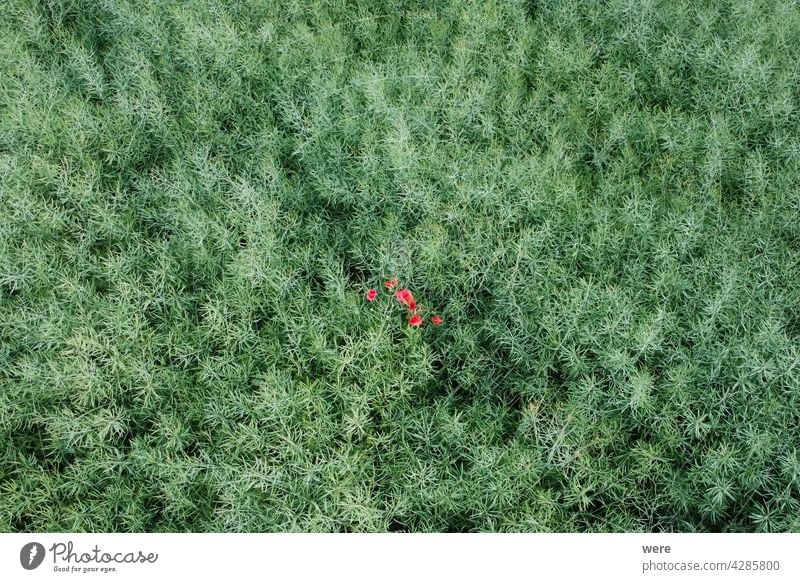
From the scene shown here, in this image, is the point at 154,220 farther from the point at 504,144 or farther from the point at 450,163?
the point at 504,144

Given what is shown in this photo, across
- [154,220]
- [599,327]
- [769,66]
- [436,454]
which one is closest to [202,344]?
[154,220]
